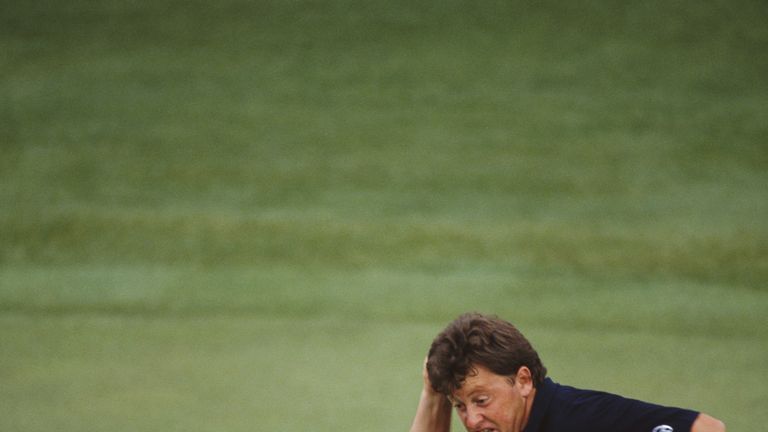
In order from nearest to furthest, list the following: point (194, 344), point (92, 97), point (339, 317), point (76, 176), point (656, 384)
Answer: point (656, 384), point (194, 344), point (339, 317), point (76, 176), point (92, 97)

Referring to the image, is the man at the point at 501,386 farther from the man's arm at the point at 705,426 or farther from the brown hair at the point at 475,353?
the man's arm at the point at 705,426

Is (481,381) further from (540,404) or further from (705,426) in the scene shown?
(705,426)

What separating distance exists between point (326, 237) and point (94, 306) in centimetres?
153

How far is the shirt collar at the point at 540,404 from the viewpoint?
290cm

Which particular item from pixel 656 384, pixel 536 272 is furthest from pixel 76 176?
pixel 656 384

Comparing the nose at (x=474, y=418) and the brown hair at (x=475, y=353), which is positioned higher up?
the brown hair at (x=475, y=353)

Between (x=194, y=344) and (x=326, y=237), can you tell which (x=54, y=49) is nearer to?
(x=326, y=237)

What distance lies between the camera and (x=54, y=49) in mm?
8695

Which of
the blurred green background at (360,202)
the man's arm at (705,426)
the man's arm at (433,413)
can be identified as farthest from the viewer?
the blurred green background at (360,202)

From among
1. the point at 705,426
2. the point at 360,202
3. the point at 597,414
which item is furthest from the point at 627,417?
the point at 360,202

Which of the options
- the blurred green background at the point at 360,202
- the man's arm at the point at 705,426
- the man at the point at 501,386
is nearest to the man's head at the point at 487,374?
the man at the point at 501,386

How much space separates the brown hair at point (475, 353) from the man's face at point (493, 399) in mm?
19

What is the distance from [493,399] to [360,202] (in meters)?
4.50

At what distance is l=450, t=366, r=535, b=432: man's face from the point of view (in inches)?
115
